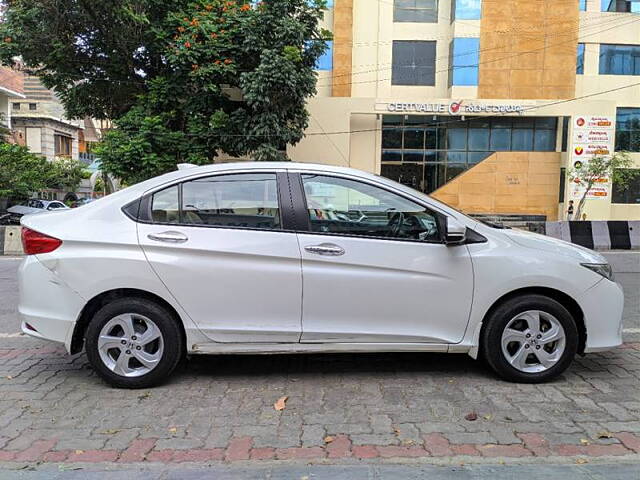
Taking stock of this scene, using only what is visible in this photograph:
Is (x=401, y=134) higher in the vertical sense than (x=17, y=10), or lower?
lower

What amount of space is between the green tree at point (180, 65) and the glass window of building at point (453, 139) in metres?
11.0

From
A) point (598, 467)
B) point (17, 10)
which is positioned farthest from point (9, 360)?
point (17, 10)

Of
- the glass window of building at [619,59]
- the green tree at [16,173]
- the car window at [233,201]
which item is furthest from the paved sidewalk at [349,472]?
the glass window of building at [619,59]

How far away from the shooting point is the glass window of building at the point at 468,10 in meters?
28.2

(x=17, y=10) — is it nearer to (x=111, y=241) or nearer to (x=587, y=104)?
(x=111, y=241)

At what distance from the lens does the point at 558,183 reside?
29.3 meters

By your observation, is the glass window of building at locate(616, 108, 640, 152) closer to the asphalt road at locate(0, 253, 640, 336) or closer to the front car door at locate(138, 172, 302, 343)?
the asphalt road at locate(0, 253, 640, 336)

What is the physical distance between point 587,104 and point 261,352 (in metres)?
29.4

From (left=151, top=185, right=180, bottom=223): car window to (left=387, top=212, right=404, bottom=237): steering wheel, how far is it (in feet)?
5.37

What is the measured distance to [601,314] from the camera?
4.11 m

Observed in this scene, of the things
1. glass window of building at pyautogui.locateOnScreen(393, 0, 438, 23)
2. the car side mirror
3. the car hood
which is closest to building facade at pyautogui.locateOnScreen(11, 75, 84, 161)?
glass window of building at pyautogui.locateOnScreen(393, 0, 438, 23)

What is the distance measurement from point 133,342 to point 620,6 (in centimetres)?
3512

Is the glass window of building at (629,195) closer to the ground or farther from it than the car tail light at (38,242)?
farther from it

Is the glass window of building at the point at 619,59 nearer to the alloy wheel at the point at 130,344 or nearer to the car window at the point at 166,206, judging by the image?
the car window at the point at 166,206
